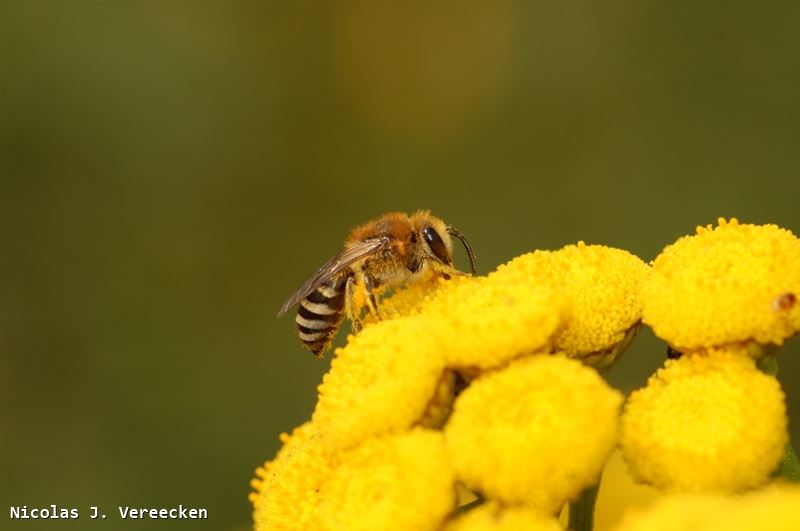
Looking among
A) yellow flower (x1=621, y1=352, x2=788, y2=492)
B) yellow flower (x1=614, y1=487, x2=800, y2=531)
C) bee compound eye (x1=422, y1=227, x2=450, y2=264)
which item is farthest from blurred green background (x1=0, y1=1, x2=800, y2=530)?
yellow flower (x1=614, y1=487, x2=800, y2=531)

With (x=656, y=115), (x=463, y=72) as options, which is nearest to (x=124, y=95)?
(x=463, y=72)

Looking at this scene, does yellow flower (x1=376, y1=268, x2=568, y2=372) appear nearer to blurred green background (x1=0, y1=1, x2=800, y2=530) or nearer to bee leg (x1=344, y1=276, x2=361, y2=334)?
bee leg (x1=344, y1=276, x2=361, y2=334)

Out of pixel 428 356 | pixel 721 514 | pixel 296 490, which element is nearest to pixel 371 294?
pixel 296 490

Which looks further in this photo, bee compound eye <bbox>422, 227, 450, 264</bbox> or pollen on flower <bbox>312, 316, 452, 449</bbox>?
bee compound eye <bbox>422, 227, 450, 264</bbox>

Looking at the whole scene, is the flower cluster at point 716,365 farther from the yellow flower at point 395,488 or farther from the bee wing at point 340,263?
the bee wing at point 340,263

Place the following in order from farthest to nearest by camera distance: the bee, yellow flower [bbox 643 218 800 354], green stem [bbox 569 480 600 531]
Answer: the bee, green stem [bbox 569 480 600 531], yellow flower [bbox 643 218 800 354]

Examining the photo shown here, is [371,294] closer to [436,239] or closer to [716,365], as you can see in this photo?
[436,239]

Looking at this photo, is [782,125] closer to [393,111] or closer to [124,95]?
[393,111]
